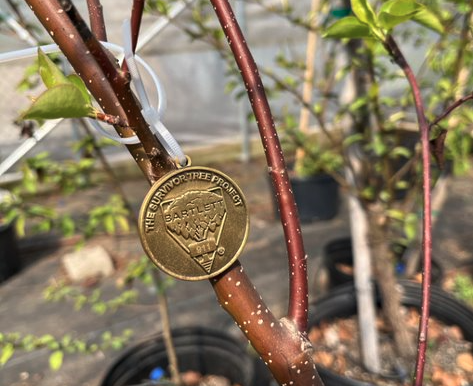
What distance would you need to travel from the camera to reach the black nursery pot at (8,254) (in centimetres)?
259

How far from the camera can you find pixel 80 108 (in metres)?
0.33

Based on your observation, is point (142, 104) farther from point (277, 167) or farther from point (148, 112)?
point (277, 167)

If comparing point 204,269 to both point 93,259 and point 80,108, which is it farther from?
point 93,259

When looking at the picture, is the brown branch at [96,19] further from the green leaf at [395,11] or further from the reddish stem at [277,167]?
the green leaf at [395,11]

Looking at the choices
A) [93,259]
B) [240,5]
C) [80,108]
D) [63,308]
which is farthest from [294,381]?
[240,5]

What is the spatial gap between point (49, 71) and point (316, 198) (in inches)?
111

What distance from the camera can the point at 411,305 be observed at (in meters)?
1.65

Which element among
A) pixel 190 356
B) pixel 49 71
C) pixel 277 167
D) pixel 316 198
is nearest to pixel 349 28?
pixel 277 167

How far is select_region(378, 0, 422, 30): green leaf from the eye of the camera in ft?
1.50

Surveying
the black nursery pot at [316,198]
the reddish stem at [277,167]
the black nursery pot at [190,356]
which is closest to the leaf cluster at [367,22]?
the reddish stem at [277,167]

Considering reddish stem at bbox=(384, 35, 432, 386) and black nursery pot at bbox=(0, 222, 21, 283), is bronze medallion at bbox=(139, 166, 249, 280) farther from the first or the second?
black nursery pot at bbox=(0, 222, 21, 283)

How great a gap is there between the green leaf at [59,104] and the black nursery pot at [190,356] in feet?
4.17

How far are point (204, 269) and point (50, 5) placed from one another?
0.27 m

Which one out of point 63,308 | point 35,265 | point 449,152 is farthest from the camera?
point 35,265
